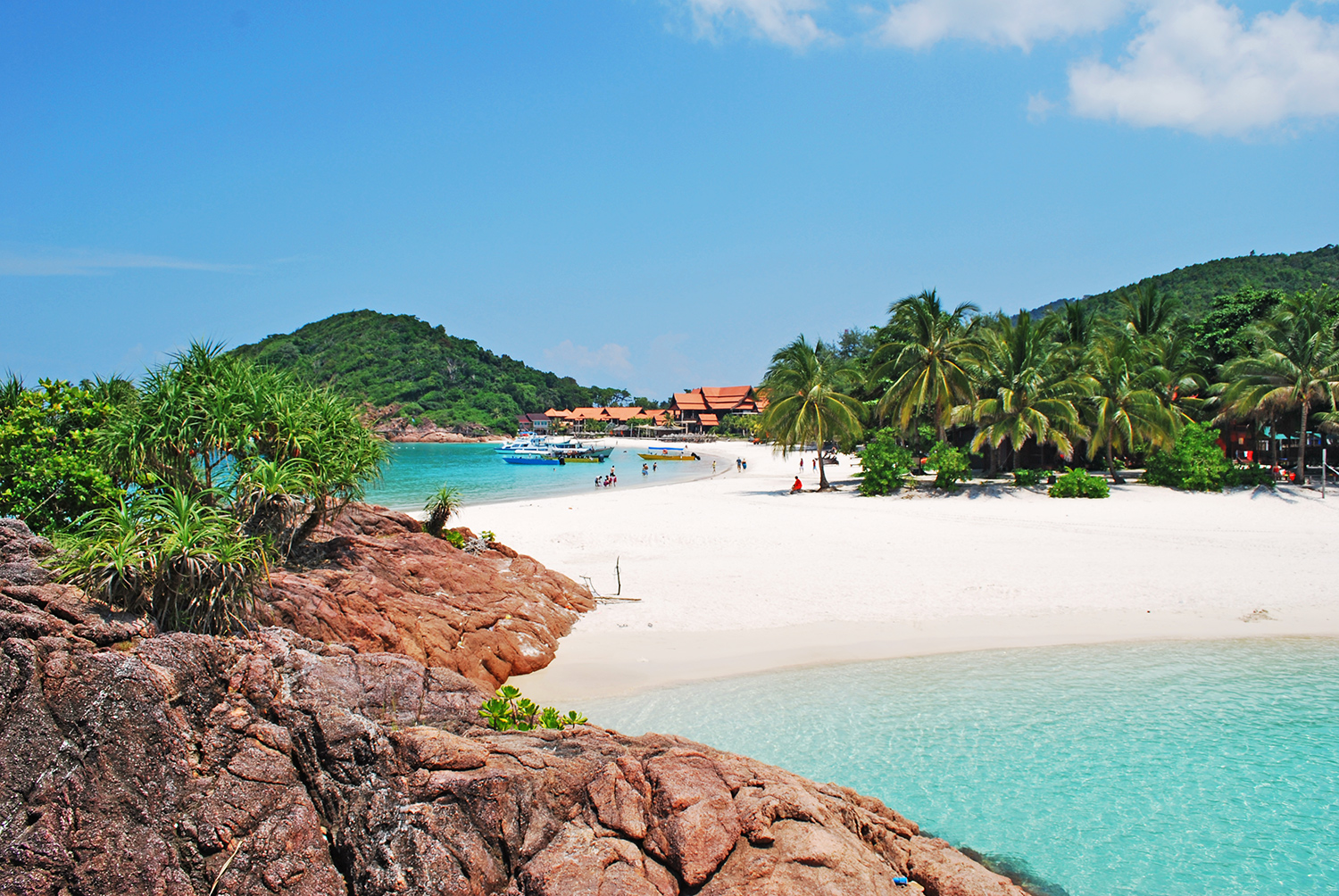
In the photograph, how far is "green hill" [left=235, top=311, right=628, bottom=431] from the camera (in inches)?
4956

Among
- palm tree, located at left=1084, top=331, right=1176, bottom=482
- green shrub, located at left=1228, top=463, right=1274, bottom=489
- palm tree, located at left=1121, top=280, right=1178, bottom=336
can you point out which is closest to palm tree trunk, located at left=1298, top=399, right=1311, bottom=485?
green shrub, located at left=1228, top=463, right=1274, bottom=489

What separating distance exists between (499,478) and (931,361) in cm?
3008

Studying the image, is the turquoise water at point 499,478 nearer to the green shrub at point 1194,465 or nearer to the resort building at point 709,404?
the green shrub at point 1194,465

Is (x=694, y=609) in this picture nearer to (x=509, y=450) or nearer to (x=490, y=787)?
(x=490, y=787)

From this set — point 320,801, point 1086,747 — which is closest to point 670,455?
point 1086,747

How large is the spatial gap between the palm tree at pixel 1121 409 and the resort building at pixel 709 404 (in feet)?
278

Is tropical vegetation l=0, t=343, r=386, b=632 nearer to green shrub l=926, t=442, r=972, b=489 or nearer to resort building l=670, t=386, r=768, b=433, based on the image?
green shrub l=926, t=442, r=972, b=489

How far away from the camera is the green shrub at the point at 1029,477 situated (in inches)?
1004

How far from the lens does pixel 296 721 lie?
4.73 meters

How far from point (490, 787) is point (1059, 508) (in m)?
21.2

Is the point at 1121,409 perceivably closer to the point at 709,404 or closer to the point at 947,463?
the point at 947,463

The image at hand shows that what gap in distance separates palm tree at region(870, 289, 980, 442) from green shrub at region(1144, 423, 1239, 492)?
6730mm

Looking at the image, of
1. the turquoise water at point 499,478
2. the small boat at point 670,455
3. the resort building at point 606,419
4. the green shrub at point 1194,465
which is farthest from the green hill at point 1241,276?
the resort building at point 606,419

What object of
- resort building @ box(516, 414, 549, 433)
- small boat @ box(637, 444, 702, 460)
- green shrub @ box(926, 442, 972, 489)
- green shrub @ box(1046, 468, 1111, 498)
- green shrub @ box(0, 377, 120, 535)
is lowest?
small boat @ box(637, 444, 702, 460)
